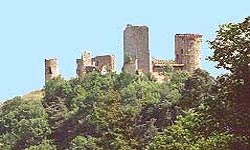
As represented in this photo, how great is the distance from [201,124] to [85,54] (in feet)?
196

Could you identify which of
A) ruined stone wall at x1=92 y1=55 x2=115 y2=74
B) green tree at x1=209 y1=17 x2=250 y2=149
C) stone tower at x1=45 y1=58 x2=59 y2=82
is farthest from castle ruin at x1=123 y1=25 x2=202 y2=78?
green tree at x1=209 y1=17 x2=250 y2=149

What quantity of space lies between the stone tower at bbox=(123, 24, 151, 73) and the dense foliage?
0.97m

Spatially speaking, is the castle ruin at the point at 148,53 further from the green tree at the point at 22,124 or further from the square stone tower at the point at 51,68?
the square stone tower at the point at 51,68

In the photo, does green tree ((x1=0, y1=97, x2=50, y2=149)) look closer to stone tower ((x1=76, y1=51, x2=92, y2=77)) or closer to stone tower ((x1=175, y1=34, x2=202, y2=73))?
stone tower ((x1=76, y1=51, x2=92, y2=77))

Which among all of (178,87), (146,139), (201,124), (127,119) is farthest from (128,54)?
(201,124)

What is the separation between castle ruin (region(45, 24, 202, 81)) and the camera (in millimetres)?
85625

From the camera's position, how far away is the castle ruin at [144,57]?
85625 millimetres

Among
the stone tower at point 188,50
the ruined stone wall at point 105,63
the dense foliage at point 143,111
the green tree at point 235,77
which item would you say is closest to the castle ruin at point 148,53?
the stone tower at point 188,50

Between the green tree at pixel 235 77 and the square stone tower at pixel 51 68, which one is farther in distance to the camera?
the square stone tower at pixel 51 68

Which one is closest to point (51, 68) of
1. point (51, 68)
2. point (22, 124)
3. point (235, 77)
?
point (51, 68)

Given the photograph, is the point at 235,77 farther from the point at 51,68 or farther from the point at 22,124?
the point at 51,68

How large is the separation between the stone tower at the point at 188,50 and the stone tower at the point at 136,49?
2.60 meters

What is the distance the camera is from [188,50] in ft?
287

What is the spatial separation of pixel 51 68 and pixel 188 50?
42.6 feet
